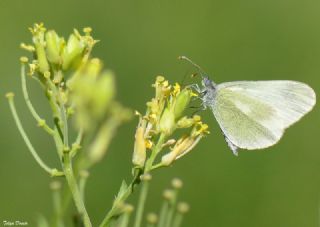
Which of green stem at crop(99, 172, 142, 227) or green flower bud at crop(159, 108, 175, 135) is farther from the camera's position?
green flower bud at crop(159, 108, 175, 135)

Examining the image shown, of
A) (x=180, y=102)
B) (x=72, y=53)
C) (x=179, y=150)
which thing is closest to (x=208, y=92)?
(x=179, y=150)

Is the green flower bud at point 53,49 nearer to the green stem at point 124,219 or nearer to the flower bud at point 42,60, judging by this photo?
the flower bud at point 42,60

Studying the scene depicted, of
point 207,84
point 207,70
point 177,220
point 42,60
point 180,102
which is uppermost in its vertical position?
point 42,60

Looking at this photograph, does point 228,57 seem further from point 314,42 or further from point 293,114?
point 293,114

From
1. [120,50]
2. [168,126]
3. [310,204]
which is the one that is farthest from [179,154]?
[120,50]

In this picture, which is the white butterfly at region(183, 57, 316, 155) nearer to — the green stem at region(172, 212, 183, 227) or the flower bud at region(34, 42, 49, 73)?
the green stem at region(172, 212, 183, 227)

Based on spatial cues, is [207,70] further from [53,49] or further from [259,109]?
[53,49]

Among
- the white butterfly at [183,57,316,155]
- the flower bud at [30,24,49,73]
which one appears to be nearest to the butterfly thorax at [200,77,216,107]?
the white butterfly at [183,57,316,155]
